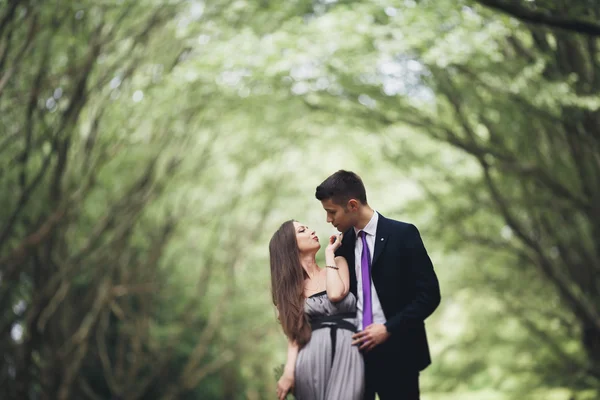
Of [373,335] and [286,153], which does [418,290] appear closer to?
[373,335]

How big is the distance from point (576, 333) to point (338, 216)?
11.8 m

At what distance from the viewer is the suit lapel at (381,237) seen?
4.12m

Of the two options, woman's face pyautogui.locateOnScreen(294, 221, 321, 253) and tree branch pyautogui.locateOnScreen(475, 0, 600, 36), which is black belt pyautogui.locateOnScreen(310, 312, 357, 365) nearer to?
woman's face pyautogui.locateOnScreen(294, 221, 321, 253)

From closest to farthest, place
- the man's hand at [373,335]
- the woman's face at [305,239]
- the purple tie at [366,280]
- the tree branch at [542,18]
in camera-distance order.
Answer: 1. the man's hand at [373,335]
2. the purple tie at [366,280]
3. the woman's face at [305,239]
4. the tree branch at [542,18]

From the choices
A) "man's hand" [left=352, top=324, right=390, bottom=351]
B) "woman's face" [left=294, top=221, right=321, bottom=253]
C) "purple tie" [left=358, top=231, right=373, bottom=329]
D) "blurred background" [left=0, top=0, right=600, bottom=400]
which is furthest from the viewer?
"blurred background" [left=0, top=0, right=600, bottom=400]

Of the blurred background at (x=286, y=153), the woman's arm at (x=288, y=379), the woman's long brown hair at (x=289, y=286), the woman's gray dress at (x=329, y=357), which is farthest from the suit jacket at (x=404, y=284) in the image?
the blurred background at (x=286, y=153)

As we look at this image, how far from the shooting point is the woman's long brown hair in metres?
4.07

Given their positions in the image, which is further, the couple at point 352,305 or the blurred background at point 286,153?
the blurred background at point 286,153

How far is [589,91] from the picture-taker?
358 inches

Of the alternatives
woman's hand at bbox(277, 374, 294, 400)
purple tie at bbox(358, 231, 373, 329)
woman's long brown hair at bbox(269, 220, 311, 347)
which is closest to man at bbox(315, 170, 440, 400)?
purple tie at bbox(358, 231, 373, 329)

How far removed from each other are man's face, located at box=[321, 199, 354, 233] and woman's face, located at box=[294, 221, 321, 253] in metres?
0.15

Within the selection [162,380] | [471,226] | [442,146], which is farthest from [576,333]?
[162,380]

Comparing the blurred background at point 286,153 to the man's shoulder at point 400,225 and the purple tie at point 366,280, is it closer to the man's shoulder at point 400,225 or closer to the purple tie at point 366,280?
the purple tie at point 366,280

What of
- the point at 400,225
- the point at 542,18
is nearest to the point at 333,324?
the point at 400,225
